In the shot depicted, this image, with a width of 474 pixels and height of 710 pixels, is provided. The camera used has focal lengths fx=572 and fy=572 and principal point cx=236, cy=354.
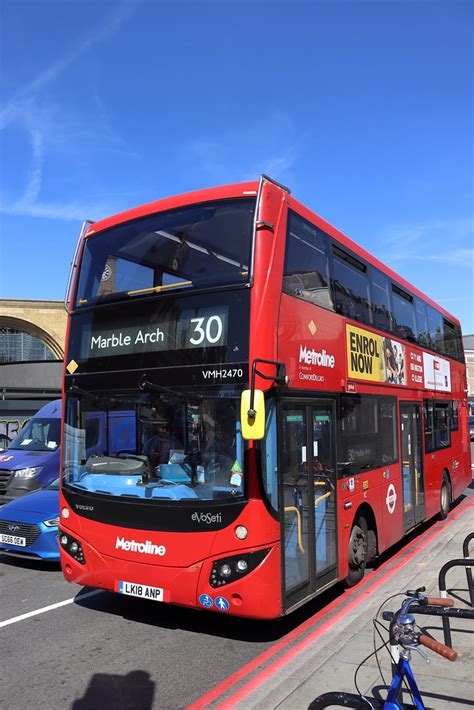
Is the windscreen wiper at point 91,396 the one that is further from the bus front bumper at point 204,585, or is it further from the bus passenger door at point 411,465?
the bus passenger door at point 411,465

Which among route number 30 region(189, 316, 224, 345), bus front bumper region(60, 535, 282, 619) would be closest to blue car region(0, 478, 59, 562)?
bus front bumper region(60, 535, 282, 619)

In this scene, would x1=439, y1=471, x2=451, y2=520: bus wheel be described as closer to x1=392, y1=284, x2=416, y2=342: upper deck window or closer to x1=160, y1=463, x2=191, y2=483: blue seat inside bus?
x1=392, y1=284, x2=416, y2=342: upper deck window

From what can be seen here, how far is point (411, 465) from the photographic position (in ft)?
31.1

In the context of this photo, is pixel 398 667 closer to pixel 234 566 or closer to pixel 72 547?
pixel 234 566

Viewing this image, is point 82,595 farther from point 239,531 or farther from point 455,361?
point 455,361

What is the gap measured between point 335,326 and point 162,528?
3007mm

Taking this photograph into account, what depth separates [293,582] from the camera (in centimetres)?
534

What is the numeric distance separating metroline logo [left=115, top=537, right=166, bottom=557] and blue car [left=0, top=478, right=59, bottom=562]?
2645mm

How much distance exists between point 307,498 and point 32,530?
4.08 meters

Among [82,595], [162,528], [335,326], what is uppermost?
[335,326]

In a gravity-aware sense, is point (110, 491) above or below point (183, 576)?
above

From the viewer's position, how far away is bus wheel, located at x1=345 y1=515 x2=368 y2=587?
6.93 meters

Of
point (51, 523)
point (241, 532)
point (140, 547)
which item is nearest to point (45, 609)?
point (51, 523)

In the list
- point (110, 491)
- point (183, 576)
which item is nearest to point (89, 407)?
point (110, 491)
